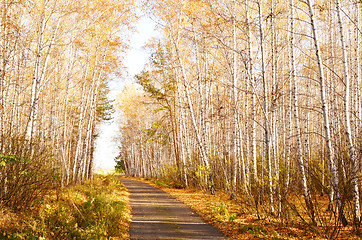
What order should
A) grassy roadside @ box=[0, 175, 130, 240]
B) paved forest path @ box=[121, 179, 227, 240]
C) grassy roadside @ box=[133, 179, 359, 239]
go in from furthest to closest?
paved forest path @ box=[121, 179, 227, 240]
grassy roadside @ box=[133, 179, 359, 239]
grassy roadside @ box=[0, 175, 130, 240]

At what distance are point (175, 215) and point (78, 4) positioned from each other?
8343 millimetres

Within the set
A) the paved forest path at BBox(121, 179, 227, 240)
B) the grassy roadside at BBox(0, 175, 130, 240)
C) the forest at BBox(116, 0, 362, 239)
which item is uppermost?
the forest at BBox(116, 0, 362, 239)

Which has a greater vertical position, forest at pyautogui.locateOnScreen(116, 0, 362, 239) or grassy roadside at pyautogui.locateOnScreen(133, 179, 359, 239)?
forest at pyautogui.locateOnScreen(116, 0, 362, 239)

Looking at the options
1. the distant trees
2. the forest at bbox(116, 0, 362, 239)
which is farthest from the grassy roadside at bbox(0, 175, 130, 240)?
the forest at bbox(116, 0, 362, 239)

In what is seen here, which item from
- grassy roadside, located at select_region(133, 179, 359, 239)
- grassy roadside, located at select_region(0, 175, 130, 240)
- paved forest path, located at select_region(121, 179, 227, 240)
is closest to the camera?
grassy roadside, located at select_region(0, 175, 130, 240)

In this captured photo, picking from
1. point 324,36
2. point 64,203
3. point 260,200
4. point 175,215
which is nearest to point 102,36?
point 64,203

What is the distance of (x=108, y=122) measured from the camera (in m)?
28.5

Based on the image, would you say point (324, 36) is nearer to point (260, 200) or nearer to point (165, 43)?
point (165, 43)

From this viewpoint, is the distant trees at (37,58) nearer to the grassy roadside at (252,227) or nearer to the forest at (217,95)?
the forest at (217,95)

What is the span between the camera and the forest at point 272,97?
6.32m

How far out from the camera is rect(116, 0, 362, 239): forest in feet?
20.7

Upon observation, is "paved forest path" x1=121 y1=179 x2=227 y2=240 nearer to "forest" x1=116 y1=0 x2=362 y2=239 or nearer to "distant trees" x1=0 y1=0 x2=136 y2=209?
"forest" x1=116 y1=0 x2=362 y2=239

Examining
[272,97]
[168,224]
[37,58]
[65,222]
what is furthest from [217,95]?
[65,222]

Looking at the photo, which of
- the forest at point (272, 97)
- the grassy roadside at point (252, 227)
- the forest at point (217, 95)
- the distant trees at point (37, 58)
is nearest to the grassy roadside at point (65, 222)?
the forest at point (217, 95)
